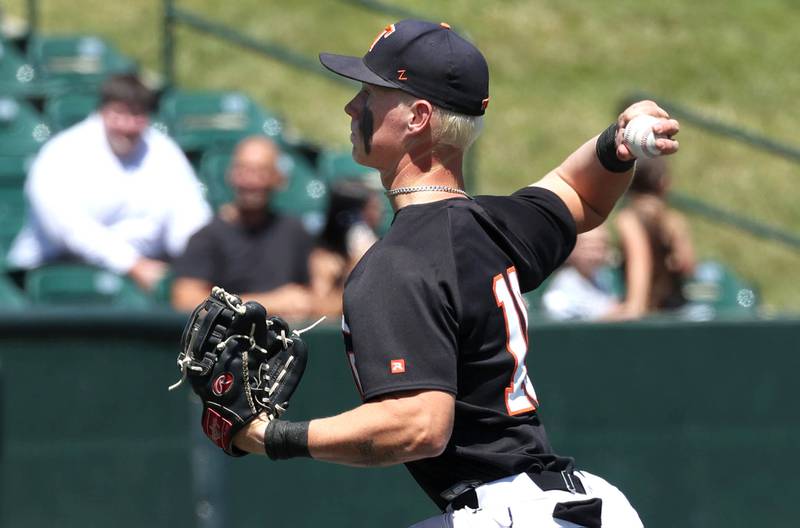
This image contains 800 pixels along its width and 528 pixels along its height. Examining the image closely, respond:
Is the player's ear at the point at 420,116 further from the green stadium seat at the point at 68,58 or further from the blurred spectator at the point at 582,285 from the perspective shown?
the green stadium seat at the point at 68,58

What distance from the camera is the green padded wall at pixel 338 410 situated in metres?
5.95

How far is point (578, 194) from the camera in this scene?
3797 millimetres

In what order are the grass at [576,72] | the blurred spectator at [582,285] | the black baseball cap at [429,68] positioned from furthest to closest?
the grass at [576,72], the blurred spectator at [582,285], the black baseball cap at [429,68]

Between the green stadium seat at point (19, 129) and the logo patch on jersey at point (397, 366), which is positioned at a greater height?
the green stadium seat at point (19, 129)

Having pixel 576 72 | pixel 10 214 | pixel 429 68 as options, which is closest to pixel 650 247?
pixel 10 214

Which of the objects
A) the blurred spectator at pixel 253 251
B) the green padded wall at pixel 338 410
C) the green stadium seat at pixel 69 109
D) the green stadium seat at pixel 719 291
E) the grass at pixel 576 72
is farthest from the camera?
the grass at pixel 576 72

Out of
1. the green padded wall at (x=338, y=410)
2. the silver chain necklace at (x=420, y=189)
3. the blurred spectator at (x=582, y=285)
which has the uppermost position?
the silver chain necklace at (x=420, y=189)

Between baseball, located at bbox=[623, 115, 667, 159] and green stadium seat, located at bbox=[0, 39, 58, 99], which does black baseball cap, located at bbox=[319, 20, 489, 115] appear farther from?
green stadium seat, located at bbox=[0, 39, 58, 99]

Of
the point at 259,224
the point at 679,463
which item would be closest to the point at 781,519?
the point at 679,463

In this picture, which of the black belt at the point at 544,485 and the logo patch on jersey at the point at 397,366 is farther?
the black belt at the point at 544,485

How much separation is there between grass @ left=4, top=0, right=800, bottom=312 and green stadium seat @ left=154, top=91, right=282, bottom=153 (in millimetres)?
2472

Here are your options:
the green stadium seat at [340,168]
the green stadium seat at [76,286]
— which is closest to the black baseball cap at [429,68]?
the green stadium seat at [76,286]

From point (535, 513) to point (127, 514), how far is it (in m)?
3.12

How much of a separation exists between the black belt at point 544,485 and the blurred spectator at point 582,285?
3.89 metres
